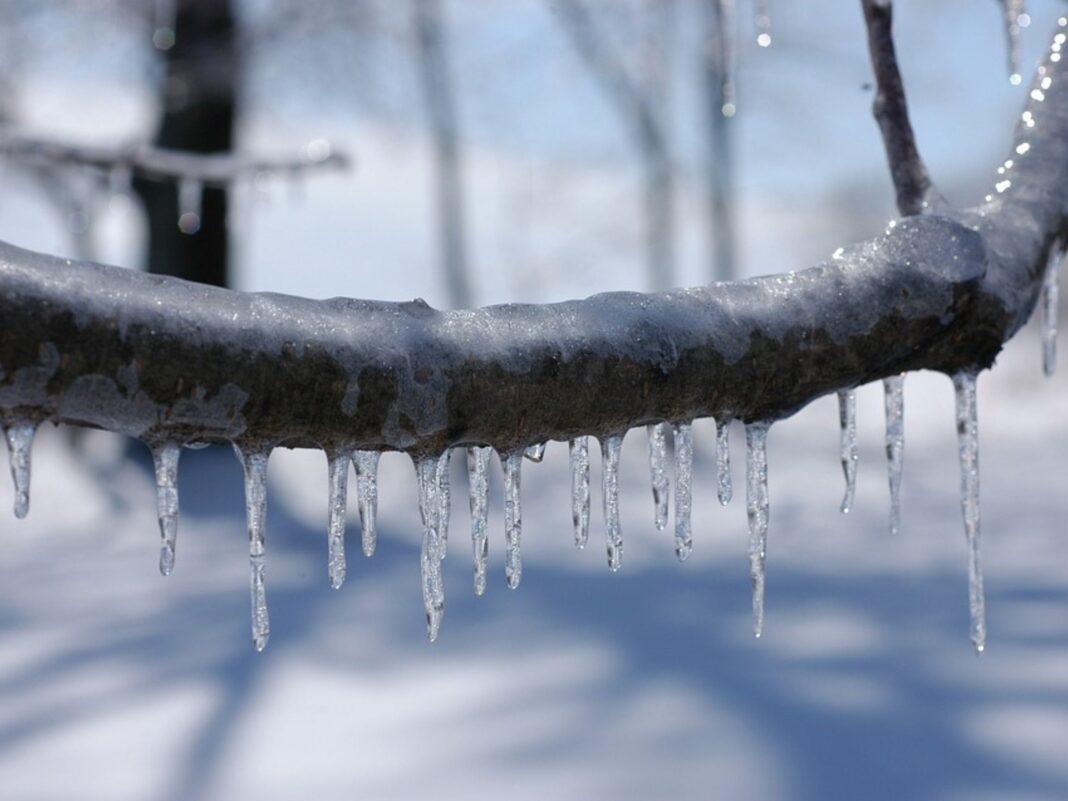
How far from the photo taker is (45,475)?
9.21 m

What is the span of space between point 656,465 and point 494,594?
10.9 ft

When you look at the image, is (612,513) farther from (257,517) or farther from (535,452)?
(257,517)

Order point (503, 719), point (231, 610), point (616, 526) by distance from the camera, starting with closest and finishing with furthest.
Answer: point (616, 526) → point (503, 719) → point (231, 610)

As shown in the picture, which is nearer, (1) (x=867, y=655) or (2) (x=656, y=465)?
(2) (x=656, y=465)

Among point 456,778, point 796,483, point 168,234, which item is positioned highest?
point 168,234

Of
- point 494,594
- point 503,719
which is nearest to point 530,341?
point 503,719

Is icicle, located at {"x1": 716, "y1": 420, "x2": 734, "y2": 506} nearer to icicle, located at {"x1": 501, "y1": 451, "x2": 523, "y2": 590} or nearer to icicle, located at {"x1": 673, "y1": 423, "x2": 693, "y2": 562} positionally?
icicle, located at {"x1": 673, "y1": 423, "x2": 693, "y2": 562}

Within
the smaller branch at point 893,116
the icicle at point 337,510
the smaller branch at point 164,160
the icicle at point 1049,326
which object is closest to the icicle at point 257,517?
the icicle at point 337,510

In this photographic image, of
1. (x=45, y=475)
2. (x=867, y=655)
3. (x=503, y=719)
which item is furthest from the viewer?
(x=45, y=475)

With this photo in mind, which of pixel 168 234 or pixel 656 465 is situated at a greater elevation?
pixel 168 234

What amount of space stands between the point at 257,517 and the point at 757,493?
0.72 m

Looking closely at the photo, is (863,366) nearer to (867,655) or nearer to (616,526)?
(616,526)

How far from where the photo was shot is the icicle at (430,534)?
1224 millimetres

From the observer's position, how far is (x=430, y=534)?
1469mm
